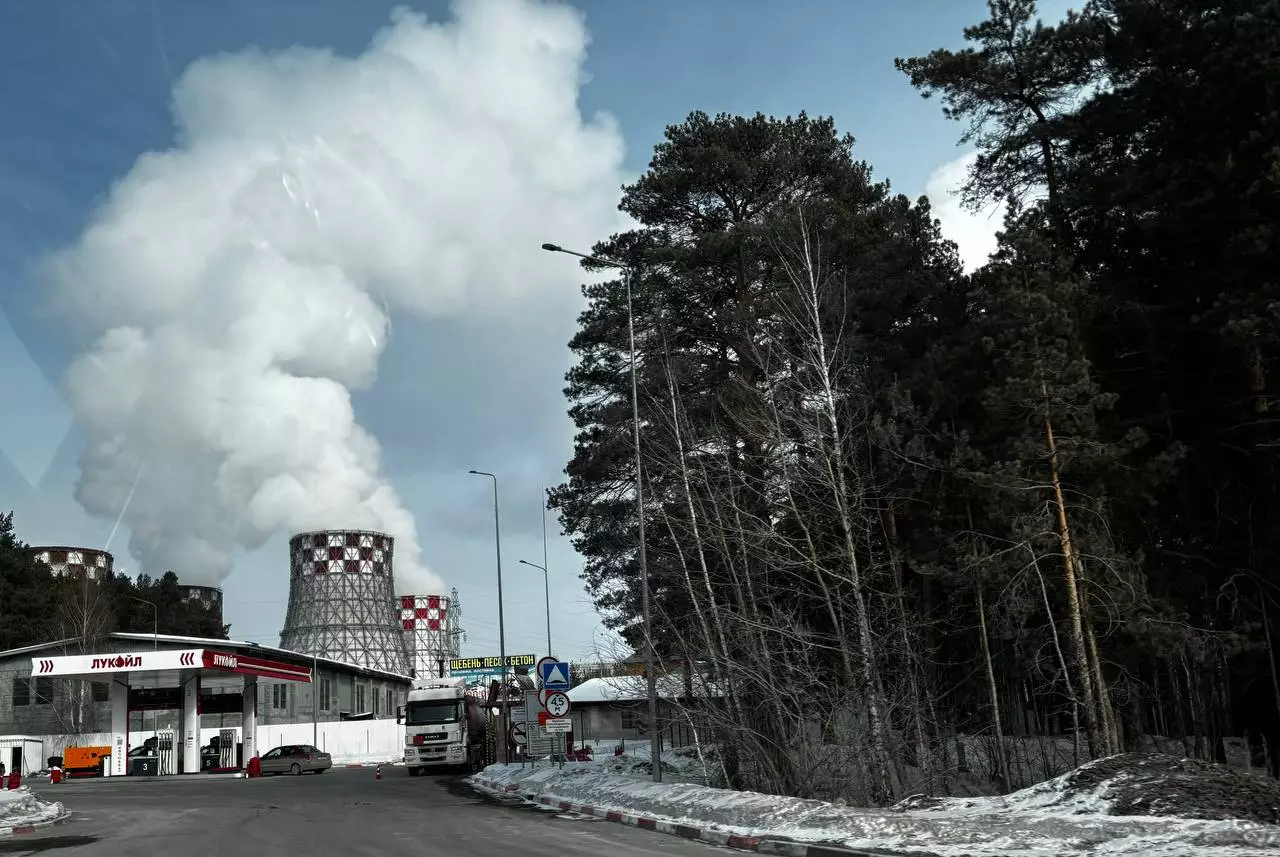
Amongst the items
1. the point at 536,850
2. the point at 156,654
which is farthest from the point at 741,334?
the point at 156,654

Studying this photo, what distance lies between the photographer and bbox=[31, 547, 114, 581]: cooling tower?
94.4 m

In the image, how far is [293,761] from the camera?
50.3 m

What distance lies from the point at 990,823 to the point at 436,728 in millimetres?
32087

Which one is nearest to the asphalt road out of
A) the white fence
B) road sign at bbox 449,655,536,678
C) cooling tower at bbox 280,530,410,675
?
road sign at bbox 449,655,536,678

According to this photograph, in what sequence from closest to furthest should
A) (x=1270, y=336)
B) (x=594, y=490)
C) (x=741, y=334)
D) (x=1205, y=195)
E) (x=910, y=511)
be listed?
(x=1270, y=336) → (x=1205, y=195) → (x=910, y=511) → (x=741, y=334) → (x=594, y=490)

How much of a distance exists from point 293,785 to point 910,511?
23097mm

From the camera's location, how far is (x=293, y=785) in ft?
118

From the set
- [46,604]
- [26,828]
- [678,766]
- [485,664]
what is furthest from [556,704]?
[46,604]

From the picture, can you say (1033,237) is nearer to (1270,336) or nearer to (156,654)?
(1270,336)

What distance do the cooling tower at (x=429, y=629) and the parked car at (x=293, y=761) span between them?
6170cm

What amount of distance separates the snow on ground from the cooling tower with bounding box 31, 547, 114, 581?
87535 mm

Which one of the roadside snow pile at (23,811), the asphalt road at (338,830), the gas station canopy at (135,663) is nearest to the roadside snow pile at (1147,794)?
the asphalt road at (338,830)

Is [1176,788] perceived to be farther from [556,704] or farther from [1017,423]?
[556,704]

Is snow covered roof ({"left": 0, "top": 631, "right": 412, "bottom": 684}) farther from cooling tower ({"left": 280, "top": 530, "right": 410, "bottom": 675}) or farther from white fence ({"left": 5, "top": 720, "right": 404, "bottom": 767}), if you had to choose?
cooling tower ({"left": 280, "top": 530, "right": 410, "bottom": 675})
